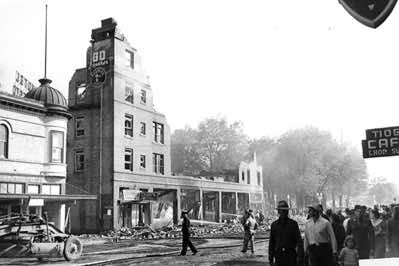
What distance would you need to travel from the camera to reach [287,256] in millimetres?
8047

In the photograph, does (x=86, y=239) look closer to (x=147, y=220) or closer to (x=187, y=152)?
(x=147, y=220)

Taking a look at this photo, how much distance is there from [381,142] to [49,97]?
25.2m

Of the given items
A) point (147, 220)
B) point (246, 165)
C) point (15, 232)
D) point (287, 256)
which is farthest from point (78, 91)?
point (287, 256)

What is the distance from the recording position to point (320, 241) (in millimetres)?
8984

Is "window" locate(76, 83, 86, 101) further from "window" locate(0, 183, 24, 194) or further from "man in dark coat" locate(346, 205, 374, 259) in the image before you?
"man in dark coat" locate(346, 205, 374, 259)

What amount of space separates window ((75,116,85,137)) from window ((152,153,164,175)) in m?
6.56

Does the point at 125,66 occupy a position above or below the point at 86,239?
above

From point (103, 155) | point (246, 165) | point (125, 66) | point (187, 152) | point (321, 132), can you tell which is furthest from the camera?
point (187, 152)

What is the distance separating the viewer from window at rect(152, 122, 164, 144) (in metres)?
41.5

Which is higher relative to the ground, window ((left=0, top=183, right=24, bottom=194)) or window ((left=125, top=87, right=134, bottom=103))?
window ((left=125, top=87, right=134, bottom=103))

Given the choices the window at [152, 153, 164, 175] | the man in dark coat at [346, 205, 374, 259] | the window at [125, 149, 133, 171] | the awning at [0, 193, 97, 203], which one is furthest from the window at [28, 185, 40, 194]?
the man in dark coat at [346, 205, 374, 259]

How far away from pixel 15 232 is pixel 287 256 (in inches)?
438

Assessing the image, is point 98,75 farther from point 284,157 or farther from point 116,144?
point 284,157

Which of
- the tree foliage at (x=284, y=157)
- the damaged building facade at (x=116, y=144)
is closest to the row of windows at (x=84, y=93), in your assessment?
the damaged building facade at (x=116, y=144)
